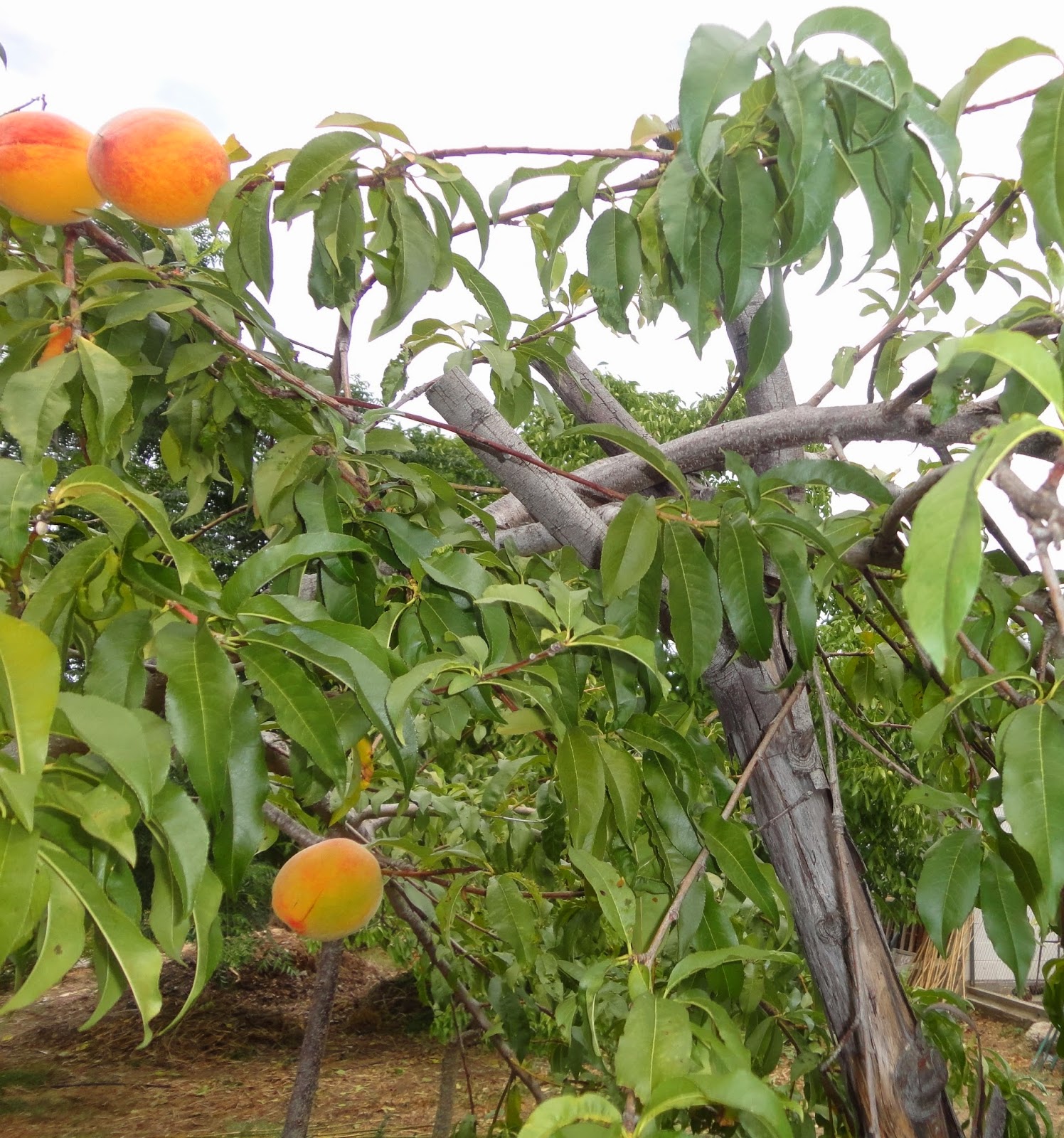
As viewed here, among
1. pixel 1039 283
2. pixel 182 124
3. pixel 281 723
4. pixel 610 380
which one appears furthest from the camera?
pixel 610 380

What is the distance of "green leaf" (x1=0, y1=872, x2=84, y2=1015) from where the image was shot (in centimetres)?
38

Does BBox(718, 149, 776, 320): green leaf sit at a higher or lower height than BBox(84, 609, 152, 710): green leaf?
higher

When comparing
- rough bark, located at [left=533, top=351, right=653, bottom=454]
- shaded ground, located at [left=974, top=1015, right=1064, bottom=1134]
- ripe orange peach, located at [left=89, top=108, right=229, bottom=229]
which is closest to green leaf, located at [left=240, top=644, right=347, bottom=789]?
ripe orange peach, located at [left=89, top=108, right=229, bottom=229]

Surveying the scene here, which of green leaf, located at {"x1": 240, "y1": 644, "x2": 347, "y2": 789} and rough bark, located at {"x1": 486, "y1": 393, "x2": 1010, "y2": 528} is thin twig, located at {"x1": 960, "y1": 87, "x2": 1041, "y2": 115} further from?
green leaf, located at {"x1": 240, "y1": 644, "x2": 347, "y2": 789}

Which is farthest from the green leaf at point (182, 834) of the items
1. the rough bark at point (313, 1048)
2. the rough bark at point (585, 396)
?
the rough bark at point (313, 1048)

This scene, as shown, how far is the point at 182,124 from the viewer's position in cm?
72

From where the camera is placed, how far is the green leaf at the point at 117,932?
0.40 meters

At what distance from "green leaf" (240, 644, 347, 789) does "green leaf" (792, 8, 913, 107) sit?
429mm

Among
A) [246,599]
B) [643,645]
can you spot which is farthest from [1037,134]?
[246,599]

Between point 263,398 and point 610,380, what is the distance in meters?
3.82

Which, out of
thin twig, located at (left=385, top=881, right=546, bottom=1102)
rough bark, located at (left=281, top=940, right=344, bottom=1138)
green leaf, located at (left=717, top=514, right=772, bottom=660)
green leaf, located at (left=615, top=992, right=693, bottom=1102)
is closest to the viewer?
green leaf, located at (left=615, top=992, right=693, bottom=1102)

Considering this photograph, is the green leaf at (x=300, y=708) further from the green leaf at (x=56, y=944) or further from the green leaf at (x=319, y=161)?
the green leaf at (x=319, y=161)

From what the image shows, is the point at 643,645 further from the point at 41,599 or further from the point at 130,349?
the point at 130,349

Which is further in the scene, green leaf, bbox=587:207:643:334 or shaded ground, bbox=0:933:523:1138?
shaded ground, bbox=0:933:523:1138
